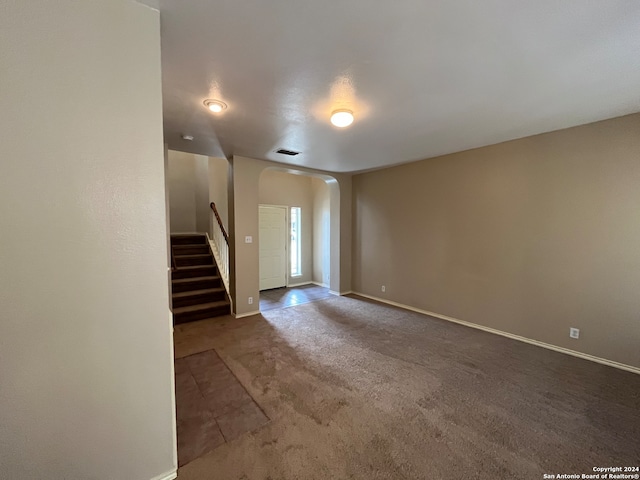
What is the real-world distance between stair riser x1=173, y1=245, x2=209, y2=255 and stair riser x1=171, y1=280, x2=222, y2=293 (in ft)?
3.36

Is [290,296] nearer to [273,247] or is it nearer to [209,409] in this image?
[273,247]

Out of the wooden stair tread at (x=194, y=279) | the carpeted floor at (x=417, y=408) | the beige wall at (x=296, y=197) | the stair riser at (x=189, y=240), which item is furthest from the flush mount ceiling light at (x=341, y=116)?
the stair riser at (x=189, y=240)

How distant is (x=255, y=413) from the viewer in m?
2.00

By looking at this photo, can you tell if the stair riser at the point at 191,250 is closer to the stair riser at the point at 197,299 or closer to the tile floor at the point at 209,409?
the stair riser at the point at 197,299

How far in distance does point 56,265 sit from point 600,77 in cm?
365

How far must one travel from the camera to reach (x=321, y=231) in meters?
6.72

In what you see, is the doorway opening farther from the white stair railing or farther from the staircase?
the staircase

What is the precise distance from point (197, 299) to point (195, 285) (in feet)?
1.19

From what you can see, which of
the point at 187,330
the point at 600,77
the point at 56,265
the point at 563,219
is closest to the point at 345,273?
the point at 187,330

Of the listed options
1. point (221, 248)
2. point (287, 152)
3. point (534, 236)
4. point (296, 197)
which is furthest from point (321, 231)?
point (534, 236)

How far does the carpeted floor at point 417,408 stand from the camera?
1.57 m

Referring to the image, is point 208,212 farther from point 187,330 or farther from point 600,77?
point 600,77

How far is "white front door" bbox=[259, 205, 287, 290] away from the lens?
6.14m

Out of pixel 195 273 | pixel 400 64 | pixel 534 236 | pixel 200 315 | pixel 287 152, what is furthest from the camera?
pixel 195 273
